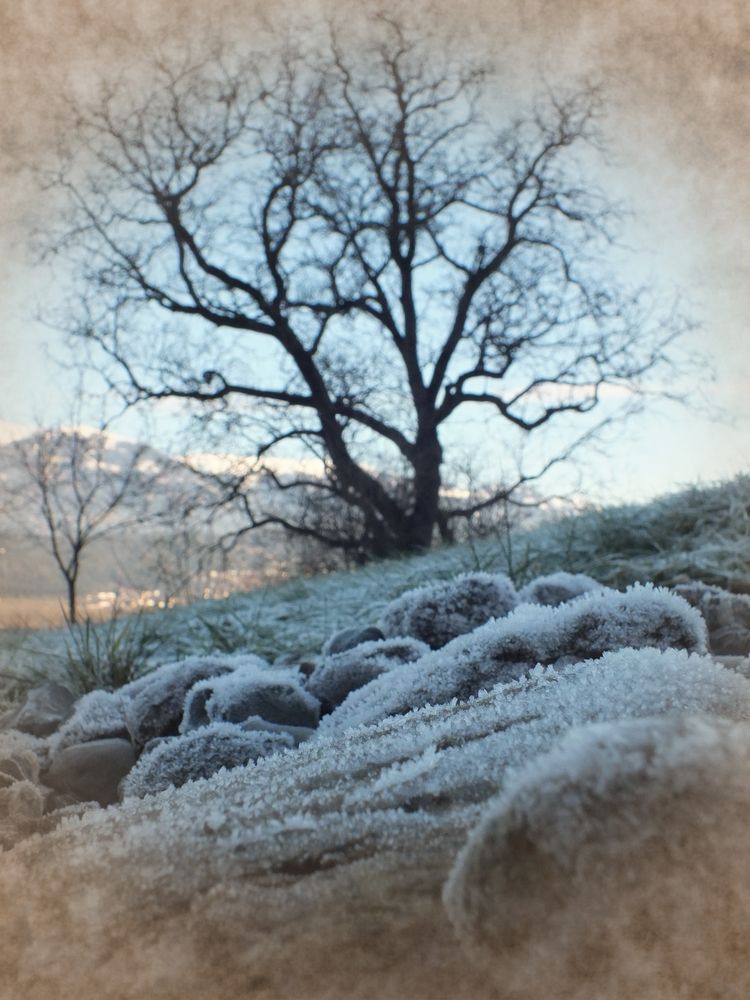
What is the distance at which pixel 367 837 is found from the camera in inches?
32.3

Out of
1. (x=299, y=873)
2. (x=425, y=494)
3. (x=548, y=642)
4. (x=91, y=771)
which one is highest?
(x=425, y=494)

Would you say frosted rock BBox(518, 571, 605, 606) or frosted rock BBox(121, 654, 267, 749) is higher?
frosted rock BBox(518, 571, 605, 606)

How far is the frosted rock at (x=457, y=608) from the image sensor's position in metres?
2.36

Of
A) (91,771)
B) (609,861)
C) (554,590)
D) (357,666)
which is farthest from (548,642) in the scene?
(91,771)

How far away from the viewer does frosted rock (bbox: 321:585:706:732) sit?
1560mm

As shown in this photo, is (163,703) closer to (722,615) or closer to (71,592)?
(71,592)

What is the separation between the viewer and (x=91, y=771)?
1922 millimetres

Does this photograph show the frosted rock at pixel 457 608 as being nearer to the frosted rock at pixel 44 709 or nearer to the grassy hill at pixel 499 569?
the grassy hill at pixel 499 569

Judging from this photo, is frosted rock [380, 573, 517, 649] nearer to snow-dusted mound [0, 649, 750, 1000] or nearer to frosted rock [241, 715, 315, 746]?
frosted rock [241, 715, 315, 746]

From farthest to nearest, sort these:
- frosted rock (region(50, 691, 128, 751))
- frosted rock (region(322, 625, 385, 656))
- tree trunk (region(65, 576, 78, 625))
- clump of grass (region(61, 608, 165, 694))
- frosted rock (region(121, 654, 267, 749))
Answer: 1. clump of grass (region(61, 608, 165, 694))
2. tree trunk (region(65, 576, 78, 625))
3. frosted rock (region(322, 625, 385, 656))
4. frosted rock (region(50, 691, 128, 751))
5. frosted rock (region(121, 654, 267, 749))

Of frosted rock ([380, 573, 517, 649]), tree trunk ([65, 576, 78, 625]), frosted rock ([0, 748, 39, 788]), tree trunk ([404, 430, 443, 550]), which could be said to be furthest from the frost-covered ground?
tree trunk ([65, 576, 78, 625])

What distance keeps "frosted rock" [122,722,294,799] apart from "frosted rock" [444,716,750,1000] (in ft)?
3.03

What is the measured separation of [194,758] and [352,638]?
103cm

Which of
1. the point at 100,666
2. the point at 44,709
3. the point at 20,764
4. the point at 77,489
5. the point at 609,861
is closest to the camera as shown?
the point at 609,861
